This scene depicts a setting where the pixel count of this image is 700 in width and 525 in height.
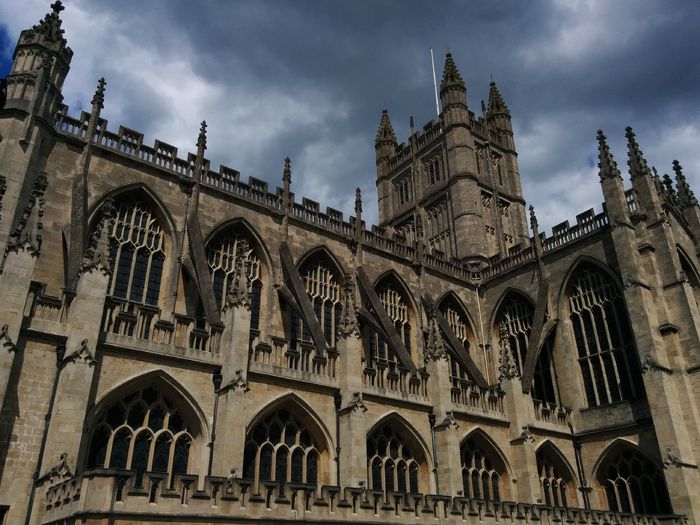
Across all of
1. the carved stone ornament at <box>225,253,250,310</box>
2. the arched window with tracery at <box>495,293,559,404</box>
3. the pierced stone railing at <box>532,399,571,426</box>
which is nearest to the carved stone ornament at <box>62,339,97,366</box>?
the carved stone ornament at <box>225,253,250,310</box>

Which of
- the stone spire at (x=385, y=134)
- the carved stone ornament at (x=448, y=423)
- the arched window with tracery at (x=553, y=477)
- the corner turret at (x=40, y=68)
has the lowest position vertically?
the arched window with tracery at (x=553, y=477)

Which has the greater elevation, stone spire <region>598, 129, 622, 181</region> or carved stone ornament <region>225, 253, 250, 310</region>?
stone spire <region>598, 129, 622, 181</region>

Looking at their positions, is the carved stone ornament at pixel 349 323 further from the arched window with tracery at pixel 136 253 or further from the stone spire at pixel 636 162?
the stone spire at pixel 636 162

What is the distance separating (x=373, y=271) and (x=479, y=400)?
6.85 m

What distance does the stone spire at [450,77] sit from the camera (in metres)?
35.4

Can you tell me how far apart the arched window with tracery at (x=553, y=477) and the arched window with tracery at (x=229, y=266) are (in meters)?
11.3

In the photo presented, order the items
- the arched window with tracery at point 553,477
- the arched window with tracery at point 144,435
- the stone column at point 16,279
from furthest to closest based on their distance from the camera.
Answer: the arched window with tracery at point 553,477 → the arched window with tracery at point 144,435 → the stone column at point 16,279

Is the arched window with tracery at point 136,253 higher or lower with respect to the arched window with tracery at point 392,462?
higher

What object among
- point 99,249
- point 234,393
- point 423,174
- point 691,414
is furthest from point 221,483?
point 423,174

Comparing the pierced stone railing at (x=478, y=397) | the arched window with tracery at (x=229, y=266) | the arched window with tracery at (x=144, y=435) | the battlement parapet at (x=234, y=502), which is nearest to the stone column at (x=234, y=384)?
the arched window with tracery at (x=144, y=435)

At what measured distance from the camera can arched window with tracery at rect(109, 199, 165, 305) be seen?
17547mm

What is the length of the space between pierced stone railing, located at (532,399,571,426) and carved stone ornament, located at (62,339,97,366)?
50.4ft

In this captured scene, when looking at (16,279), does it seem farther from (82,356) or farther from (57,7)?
(57,7)

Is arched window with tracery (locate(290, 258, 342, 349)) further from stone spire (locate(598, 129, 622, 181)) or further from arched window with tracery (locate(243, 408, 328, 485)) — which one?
stone spire (locate(598, 129, 622, 181))
